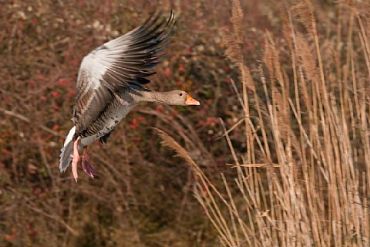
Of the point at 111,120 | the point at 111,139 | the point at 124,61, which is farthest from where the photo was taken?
the point at 111,139

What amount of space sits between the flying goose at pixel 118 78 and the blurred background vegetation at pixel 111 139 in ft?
5.51

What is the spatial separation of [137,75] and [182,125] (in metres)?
2.42

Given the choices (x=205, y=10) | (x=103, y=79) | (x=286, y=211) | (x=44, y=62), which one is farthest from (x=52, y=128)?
(x=286, y=211)

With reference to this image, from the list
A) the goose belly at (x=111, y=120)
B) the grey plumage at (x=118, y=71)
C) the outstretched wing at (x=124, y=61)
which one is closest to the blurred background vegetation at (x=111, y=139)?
the goose belly at (x=111, y=120)

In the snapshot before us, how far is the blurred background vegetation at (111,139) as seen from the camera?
696 centimetres

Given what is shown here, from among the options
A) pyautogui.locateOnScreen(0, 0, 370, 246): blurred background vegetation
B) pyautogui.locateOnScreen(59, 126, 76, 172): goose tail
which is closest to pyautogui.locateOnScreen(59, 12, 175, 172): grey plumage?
pyautogui.locateOnScreen(59, 126, 76, 172): goose tail

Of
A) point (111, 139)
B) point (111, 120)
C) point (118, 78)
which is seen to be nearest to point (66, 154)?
point (111, 120)

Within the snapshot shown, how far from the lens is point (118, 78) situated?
4945 mm

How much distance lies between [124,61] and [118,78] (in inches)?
3.2

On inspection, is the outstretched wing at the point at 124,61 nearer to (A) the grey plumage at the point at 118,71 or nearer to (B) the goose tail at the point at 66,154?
(A) the grey plumage at the point at 118,71

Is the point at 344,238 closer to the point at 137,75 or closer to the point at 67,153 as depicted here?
the point at 137,75

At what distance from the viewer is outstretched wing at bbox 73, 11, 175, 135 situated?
488 cm

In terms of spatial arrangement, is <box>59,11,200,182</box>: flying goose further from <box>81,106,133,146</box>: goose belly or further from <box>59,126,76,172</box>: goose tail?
<box>59,126,76,172</box>: goose tail

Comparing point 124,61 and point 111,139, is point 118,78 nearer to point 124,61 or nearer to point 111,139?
point 124,61
